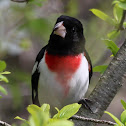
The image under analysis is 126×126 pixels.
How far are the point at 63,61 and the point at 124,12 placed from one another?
1.48ft

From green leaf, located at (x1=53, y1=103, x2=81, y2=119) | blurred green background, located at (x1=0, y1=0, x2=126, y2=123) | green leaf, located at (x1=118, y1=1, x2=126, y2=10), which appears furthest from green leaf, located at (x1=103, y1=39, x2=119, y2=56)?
blurred green background, located at (x1=0, y1=0, x2=126, y2=123)

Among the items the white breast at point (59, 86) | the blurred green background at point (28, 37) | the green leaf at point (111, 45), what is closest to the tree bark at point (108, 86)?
the green leaf at point (111, 45)

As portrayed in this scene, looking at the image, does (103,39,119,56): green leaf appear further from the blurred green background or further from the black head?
the blurred green background

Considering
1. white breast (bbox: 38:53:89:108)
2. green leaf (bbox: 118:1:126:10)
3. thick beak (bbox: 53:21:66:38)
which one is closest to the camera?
green leaf (bbox: 118:1:126:10)

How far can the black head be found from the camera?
6.63 feet

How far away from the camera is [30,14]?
10.7ft

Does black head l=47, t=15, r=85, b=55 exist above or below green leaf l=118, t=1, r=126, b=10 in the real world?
below

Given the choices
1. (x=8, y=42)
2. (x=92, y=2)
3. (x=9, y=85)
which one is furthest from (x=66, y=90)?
(x=92, y=2)

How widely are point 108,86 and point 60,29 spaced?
424 mm

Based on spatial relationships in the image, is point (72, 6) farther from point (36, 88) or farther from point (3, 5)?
point (36, 88)

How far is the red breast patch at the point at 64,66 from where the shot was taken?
2010 millimetres

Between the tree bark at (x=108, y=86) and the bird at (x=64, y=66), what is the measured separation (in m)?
0.21

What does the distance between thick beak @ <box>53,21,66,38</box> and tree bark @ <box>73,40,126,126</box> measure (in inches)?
13.8

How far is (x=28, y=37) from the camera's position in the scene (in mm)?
3875
